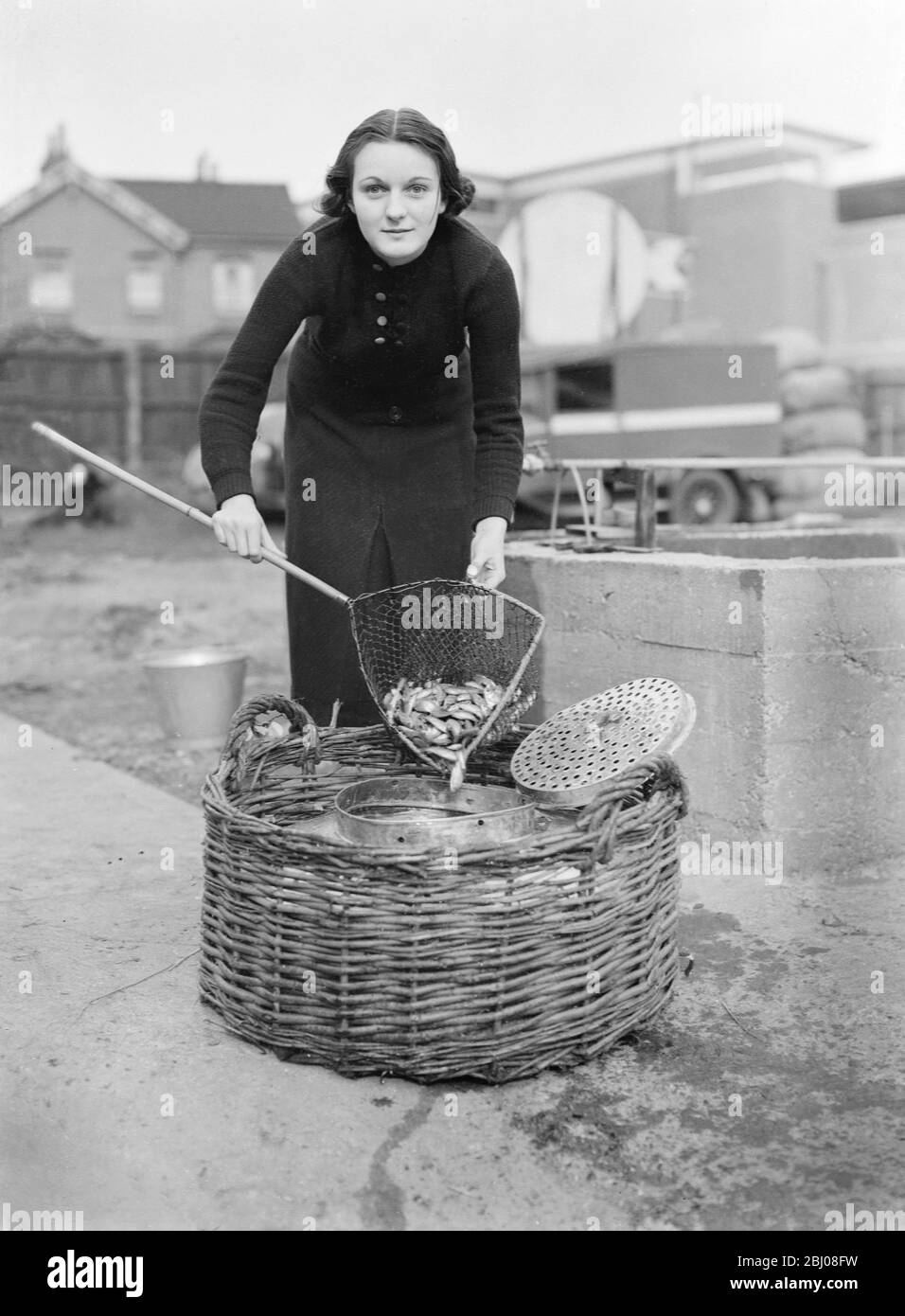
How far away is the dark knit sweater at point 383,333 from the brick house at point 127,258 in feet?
55.7

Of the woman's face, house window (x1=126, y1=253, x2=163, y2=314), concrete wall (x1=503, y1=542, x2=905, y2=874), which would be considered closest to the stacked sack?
house window (x1=126, y1=253, x2=163, y2=314)

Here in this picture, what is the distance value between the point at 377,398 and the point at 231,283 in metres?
18.5

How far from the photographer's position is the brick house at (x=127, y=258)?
64.4ft

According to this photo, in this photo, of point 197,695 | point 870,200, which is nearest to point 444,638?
point 197,695

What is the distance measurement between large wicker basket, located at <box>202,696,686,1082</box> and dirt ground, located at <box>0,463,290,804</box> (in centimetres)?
209

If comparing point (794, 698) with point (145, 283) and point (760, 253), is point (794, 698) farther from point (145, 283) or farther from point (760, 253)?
point (145, 283)

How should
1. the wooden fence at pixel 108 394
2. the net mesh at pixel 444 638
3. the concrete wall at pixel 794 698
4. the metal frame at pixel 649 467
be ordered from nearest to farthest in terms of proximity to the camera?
the net mesh at pixel 444 638, the concrete wall at pixel 794 698, the metal frame at pixel 649 467, the wooden fence at pixel 108 394

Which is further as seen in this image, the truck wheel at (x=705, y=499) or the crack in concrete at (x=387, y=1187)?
the truck wheel at (x=705, y=499)

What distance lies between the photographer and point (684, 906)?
3.12m

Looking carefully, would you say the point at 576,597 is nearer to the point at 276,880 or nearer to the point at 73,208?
the point at 276,880

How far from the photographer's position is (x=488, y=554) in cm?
277

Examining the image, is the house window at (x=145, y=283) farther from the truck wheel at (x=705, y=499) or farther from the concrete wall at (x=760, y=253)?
the truck wheel at (x=705, y=499)

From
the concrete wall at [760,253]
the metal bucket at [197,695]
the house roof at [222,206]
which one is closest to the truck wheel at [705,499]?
the concrete wall at [760,253]

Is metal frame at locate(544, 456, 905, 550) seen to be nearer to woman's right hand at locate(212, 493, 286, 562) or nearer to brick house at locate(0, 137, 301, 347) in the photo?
woman's right hand at locate(212, 493, 286, 562)
